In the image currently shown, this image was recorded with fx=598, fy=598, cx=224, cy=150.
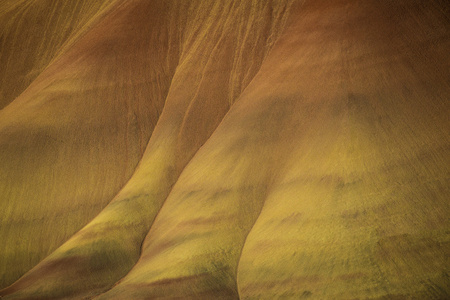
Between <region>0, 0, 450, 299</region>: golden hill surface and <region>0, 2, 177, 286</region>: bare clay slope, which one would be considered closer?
<region>0, 0, 450, 299</region>: golden hill surface

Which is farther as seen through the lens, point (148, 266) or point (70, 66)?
point (70, 66)

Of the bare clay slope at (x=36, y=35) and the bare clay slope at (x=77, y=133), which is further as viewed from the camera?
the bare clay slope at (x=36, y=35)

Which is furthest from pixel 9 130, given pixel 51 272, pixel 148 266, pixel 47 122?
pixel 148 266

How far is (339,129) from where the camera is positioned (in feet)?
83.6

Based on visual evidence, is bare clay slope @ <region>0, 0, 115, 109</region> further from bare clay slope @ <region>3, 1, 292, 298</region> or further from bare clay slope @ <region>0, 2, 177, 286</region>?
bare clay slope @ <region>3, 1, 292, 298</region>

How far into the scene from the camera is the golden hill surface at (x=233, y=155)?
72.2 feet

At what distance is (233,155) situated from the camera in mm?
27469

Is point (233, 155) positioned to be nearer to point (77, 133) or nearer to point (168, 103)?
point (168, 103)

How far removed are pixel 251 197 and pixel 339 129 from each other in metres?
4.75

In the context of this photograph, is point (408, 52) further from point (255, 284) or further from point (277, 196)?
point (255, 284)

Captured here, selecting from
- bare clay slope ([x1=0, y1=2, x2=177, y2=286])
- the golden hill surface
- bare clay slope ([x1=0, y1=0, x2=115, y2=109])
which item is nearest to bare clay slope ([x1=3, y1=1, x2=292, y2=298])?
the golden hill surface

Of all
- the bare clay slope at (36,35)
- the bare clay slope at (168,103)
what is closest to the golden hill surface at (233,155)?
the bare clay slope at (168,103)

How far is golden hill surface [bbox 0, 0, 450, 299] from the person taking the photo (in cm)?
2202

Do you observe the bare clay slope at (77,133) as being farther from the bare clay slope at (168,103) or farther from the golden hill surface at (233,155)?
the bare clay slope at (168,103)
